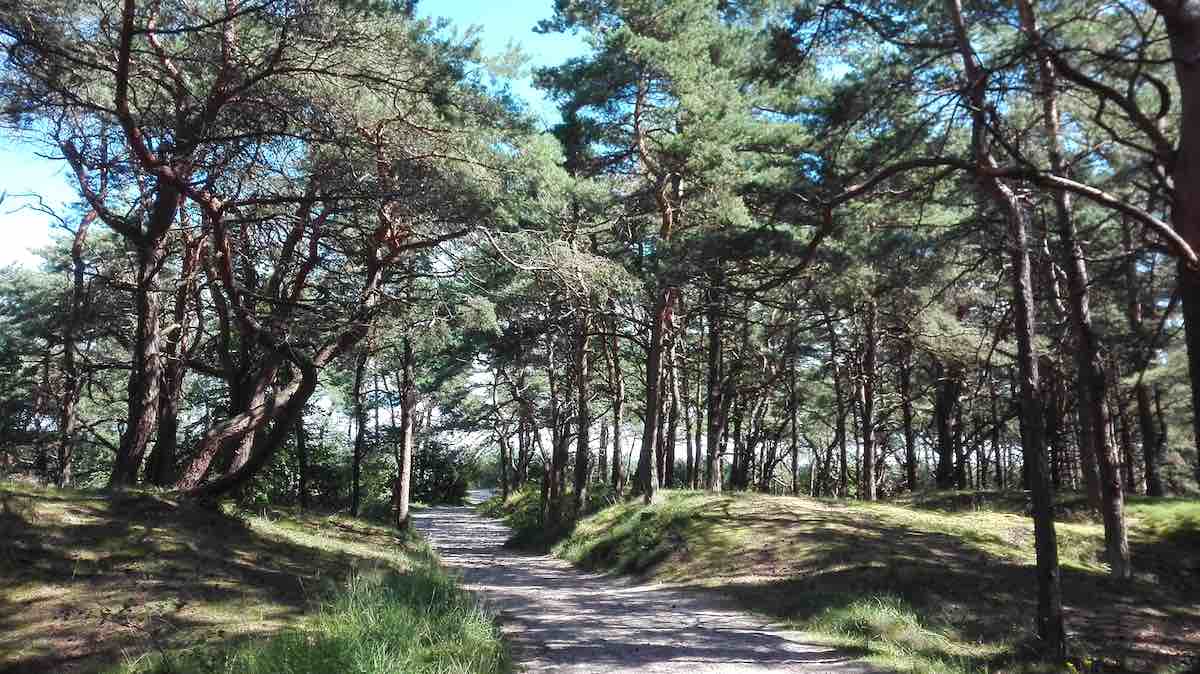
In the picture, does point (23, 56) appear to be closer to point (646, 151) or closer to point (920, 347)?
point (646, 151)

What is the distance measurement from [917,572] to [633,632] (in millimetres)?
4313

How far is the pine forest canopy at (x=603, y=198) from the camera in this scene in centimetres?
582

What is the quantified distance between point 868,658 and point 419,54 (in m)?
8.66

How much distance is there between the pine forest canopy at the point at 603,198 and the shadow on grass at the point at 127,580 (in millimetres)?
1296

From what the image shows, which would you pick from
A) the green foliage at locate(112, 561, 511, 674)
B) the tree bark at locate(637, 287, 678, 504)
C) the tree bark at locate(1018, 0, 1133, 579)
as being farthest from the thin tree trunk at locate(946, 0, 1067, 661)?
the tree bark at locate(637, 287, 678, 504)

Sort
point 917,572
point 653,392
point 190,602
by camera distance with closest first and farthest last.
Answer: point 190,602
point 917,572
point 653,392

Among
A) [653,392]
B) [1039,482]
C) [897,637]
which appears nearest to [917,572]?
[897,637]

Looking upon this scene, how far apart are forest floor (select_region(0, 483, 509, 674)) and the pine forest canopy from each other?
54.7 inches

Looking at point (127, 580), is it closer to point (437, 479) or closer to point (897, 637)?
point (897, 637)

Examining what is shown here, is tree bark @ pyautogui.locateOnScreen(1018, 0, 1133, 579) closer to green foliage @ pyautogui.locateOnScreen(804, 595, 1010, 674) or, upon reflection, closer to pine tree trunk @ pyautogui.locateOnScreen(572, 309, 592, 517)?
green foliage @ pyautogui.locateOnScreen(804, 595, 1010, 674)

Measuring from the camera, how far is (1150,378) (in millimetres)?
15500

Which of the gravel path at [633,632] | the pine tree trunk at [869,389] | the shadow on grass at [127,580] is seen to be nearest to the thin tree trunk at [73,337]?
the shadow on grass at [127,580]

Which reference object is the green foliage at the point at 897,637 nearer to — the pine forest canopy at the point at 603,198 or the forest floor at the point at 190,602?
the pine forest canopy at the point at 603,198

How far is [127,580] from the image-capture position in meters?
6.18
